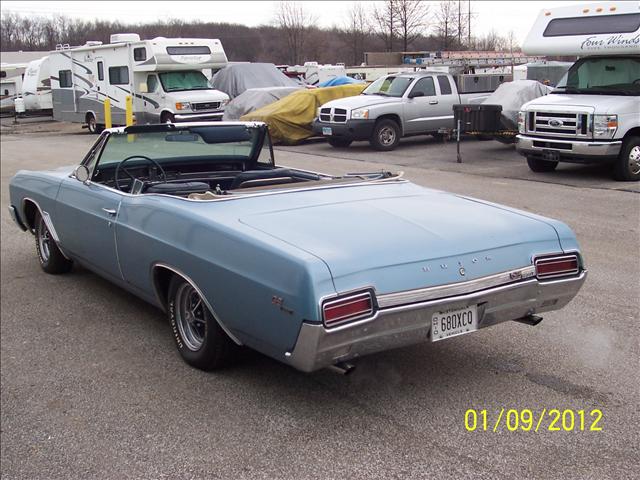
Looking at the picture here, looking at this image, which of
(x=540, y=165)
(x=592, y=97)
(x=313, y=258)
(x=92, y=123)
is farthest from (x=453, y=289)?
(x=92, y=123)

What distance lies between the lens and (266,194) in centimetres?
474

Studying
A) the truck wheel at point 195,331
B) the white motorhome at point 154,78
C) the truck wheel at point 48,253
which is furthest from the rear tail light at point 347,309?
the white motorhome at point 154,78

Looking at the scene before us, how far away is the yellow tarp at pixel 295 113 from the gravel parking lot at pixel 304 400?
14579mm

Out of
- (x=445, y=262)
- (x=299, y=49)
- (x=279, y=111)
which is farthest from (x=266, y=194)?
(x=299, y=49)

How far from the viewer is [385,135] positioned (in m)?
18.3

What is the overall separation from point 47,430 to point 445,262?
88.6 inches

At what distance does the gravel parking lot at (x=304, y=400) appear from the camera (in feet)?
11.2

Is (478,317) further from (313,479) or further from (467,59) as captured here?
(467,59)

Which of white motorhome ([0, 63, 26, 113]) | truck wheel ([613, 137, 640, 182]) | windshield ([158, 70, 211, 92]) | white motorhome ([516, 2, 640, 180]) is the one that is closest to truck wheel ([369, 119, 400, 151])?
white motorhome ([516, 2, 640, 180])

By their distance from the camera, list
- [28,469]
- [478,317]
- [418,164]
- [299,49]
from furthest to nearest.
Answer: [299,49] < [418,164] < [478,317] < [28,469]

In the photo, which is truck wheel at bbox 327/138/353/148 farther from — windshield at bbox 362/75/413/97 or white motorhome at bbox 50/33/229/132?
white motorhome at bbox 50/33/229/132

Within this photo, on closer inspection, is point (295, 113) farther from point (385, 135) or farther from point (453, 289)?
point (453, 289)

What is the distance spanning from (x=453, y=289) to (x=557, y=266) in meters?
0.79

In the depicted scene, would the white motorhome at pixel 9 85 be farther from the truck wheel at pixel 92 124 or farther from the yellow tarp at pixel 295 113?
the yellow tarp at pixel 295 113
